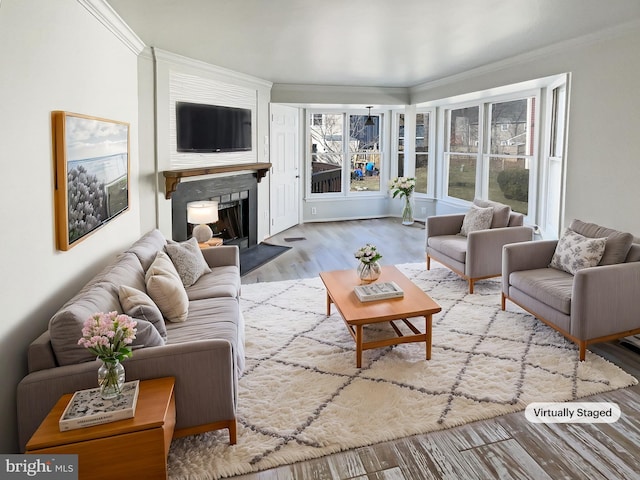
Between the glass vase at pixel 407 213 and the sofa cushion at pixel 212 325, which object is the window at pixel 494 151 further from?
the sofa cushion at pixel 212 325

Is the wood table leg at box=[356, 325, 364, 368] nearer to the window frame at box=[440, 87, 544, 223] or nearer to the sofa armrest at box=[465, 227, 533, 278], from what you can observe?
the sofa armrest at box=[465, 227, 533, 278]

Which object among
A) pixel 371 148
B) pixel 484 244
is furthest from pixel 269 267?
pixel 371 148

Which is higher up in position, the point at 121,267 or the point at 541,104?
the point at 541,104

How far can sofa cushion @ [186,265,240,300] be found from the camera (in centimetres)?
339

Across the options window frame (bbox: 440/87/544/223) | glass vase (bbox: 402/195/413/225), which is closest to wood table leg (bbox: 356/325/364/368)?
window frame (bbox: 440/87/544/223)

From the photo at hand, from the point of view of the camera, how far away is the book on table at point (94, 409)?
5.87 feet

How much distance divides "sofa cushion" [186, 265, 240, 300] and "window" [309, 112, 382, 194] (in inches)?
204

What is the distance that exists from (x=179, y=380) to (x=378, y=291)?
1.71m

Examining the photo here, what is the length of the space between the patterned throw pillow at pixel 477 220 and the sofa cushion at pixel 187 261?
2850mm

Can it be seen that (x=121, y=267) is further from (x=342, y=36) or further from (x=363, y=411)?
(x=342, y=36)

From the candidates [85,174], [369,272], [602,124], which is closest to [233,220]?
[369,272]

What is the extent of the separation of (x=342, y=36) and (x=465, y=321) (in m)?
2.74

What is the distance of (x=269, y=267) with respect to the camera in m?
5.75

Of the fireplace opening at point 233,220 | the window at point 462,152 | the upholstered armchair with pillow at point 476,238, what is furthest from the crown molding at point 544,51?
the fireplace opening at point 233,220
